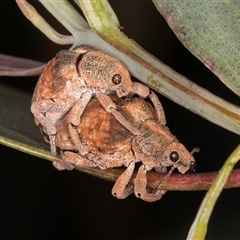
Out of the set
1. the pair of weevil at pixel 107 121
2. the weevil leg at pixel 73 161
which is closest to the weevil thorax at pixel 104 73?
the pair of weevil at pixel 107 121

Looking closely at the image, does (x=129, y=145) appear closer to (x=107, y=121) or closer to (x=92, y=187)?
(x=107, y=121)

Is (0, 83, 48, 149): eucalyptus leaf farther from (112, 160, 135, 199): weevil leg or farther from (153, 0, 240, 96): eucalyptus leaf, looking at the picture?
(153, 0, 240, 96): eucalyptus leaf

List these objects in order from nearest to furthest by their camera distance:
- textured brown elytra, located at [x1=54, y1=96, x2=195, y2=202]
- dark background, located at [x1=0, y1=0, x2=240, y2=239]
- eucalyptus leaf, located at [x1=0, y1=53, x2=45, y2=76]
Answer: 1. textured brown elytra, located at [x1=54, y1=96, x2=195, y2=202]
2. eucalyptus leaf, located at [x1=0, y1=53, x2=45, y2=76]
3. dark background, located at [x1=0, y1=0, x2=240, y2=239]

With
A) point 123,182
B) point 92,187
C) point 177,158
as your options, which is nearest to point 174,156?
point 177,158

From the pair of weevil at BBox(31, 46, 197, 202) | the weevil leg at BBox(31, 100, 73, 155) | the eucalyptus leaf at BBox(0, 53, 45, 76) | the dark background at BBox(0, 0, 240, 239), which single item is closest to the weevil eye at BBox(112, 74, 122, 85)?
the pair of weevil at BBox(31, 46, 197, 202)

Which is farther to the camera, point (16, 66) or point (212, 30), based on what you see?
point (16, 66)

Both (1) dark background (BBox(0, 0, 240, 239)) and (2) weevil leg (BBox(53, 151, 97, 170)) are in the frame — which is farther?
(1) dark background (BBox(0, 0, 240, 239))

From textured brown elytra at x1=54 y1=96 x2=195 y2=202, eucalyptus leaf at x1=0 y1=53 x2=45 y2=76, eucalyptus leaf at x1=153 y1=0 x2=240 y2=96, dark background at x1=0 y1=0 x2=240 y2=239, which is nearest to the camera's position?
eucalyptus leaf at x1=153 y1=0 x2=240 y2=96

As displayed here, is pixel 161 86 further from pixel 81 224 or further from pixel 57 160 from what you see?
pixel 81 224
